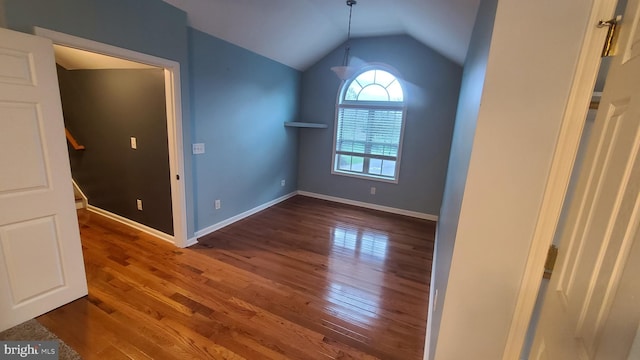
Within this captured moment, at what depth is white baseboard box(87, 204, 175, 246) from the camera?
3146mm

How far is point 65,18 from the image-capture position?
1.82m

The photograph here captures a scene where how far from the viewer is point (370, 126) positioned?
4.70 m

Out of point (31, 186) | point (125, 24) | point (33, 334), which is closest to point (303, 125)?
point (125, 24)

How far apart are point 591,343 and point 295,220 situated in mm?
3595

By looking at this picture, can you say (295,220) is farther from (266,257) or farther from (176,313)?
(176,313)

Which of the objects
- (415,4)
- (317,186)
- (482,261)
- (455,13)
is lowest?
(317,186)

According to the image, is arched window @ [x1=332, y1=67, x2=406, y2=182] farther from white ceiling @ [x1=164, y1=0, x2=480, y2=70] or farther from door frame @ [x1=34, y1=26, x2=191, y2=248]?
door frame @ [x1=34, y1=26, x2=191, y2=248]

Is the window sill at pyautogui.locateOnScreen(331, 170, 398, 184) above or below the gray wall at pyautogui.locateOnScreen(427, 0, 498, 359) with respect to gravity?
below

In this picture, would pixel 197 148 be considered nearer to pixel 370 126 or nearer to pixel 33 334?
pixel 33 334

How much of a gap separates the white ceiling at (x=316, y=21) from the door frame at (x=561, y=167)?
4.54ft

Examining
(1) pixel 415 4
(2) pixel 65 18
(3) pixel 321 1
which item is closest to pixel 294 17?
(3) pixel 321 1

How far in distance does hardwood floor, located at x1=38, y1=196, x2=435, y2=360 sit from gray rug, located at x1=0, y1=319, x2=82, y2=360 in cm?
5

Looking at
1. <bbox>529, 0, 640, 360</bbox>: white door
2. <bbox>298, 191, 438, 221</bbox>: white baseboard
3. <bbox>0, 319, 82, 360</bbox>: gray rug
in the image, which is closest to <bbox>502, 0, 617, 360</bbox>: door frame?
<bbox>529, 0, 640, 360</bbox>: white door

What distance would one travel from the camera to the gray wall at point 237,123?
3.05 m
